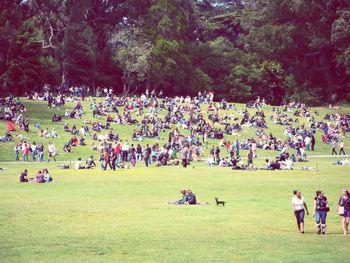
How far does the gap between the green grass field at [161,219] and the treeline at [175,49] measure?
148 ft

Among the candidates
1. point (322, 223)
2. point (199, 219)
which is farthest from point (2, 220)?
point (322, 223)

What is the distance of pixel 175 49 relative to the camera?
4008 inches

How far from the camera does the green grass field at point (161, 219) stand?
23.3 meters

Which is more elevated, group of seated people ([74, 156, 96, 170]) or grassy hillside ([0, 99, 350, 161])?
grassy hillside ([0, 99, 350, 161])

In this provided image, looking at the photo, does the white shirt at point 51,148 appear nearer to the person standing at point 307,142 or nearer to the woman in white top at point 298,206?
the person standing at point 307,142

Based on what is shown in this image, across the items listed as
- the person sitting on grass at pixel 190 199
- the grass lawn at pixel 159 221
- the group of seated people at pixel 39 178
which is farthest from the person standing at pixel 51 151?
the person sitting on grass at pixel 190 199

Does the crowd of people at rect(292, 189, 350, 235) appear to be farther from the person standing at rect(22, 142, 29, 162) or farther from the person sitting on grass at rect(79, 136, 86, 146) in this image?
the person sitting on grass at rect(79, 136, 86, 146)

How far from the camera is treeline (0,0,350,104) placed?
306 ft

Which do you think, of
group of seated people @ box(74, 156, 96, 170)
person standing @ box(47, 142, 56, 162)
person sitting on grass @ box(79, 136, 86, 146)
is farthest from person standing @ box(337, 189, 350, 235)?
person sitting on grass @ box(79, 136, 86, 146)

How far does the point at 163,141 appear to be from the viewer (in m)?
68.5

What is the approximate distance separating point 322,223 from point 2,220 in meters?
11.2

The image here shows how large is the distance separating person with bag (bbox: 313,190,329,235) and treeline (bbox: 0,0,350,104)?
64184 millimetres

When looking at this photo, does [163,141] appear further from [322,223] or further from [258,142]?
[322,223]

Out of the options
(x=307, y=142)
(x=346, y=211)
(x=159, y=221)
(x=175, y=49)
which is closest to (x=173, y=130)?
(x=307, y=142)
